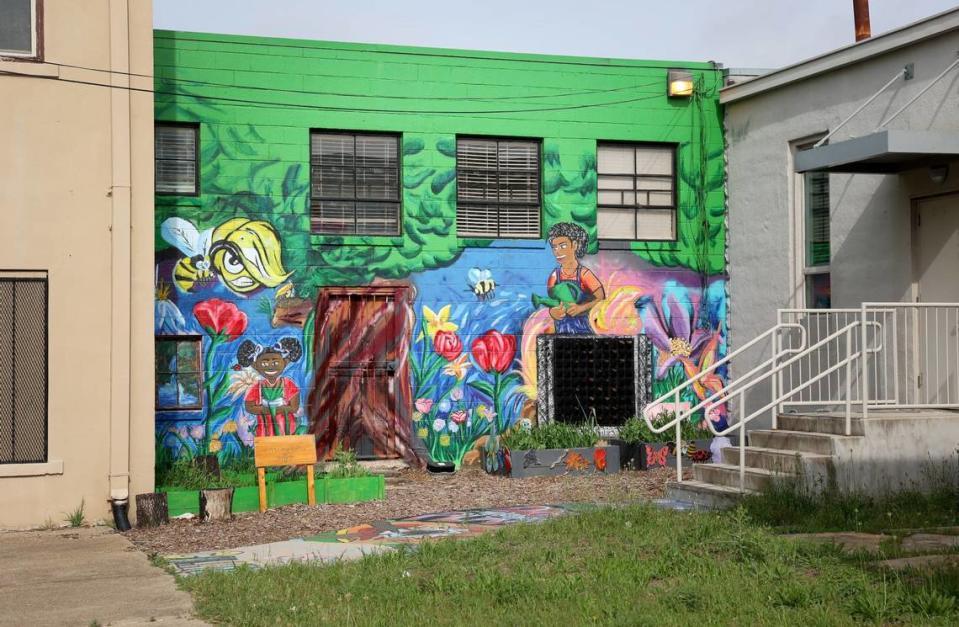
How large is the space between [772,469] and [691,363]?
5113mm

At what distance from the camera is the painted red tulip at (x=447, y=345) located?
15148 mm

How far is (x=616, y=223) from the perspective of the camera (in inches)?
631

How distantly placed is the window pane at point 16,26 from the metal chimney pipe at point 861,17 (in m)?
11.8

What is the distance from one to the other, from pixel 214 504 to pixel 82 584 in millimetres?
3066

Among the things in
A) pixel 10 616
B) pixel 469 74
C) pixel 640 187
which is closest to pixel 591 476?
pixel 640 187

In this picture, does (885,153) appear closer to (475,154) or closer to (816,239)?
(816,239)

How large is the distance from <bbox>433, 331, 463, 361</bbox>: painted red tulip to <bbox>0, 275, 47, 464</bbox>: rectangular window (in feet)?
17.7

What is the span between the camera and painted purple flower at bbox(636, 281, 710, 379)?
16.0 meters

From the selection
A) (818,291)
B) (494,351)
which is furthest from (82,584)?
(818,291)

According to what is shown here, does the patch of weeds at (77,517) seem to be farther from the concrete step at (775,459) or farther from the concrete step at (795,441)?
the concrete step at (795,441)

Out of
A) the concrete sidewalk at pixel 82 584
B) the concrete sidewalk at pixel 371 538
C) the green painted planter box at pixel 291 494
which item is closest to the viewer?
the concrete sidewalk at pixel 82 584

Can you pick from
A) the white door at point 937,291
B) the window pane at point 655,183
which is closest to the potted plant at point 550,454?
the window pane at point 655,183

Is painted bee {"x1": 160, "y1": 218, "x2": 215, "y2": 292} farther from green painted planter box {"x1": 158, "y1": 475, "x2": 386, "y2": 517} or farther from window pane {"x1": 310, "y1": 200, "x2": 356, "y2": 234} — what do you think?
green painted planter box {"x1": 158, "y1": 475, "x2": 386, "y2": 517}

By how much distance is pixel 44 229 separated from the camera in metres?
11.2
